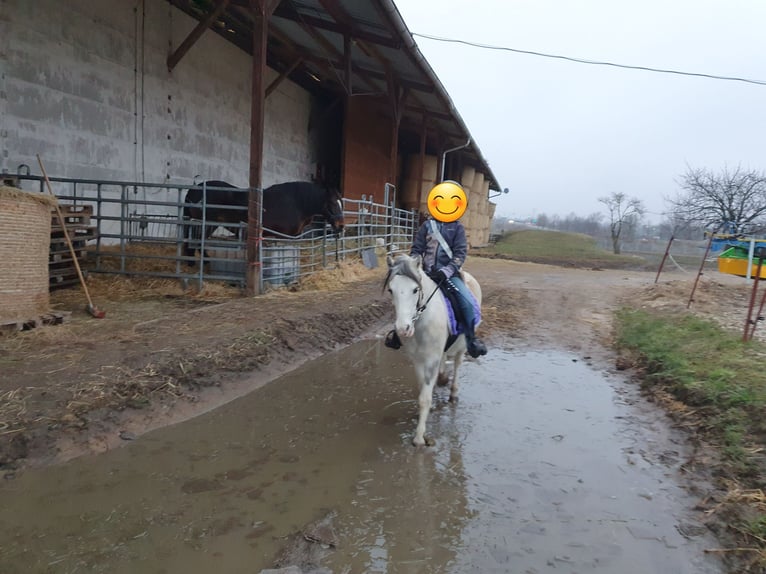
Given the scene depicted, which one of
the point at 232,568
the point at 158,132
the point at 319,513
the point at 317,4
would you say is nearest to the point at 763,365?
the point at 319,513

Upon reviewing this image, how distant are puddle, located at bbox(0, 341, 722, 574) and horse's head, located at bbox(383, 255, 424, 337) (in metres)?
1.08

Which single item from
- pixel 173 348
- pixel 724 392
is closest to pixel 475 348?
pixel 724 392

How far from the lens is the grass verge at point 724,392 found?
3146 millimetres

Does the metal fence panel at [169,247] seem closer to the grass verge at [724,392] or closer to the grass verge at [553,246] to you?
the grass verge at [724,392]

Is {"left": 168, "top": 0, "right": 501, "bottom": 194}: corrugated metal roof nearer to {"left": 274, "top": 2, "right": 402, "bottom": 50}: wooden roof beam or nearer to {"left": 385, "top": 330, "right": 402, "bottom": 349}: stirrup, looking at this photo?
{"left": 274, "top": 2, "right": 402, "bottom": 50}: wooden roof beam

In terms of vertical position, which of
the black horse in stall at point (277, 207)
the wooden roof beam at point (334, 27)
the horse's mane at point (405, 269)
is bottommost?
the horse's mane at point (405, 269)

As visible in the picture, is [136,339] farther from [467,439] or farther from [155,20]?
[155,20]

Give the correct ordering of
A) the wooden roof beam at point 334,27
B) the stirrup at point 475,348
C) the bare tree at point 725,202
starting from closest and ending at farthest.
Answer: the stirrup at point 475,348
the wooden roof beam at point 334,27
the bare tree at point 725,202

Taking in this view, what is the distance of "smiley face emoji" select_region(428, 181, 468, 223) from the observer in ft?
15.1

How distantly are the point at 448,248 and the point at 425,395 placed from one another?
138cm

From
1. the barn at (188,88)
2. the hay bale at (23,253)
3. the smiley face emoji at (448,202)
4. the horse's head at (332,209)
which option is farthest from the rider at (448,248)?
the horse's head at (332,209)

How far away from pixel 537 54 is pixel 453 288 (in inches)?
577

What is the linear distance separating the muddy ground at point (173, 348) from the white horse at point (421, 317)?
1981 mm

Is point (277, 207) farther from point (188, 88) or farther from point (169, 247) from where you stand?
point (188, 88)
